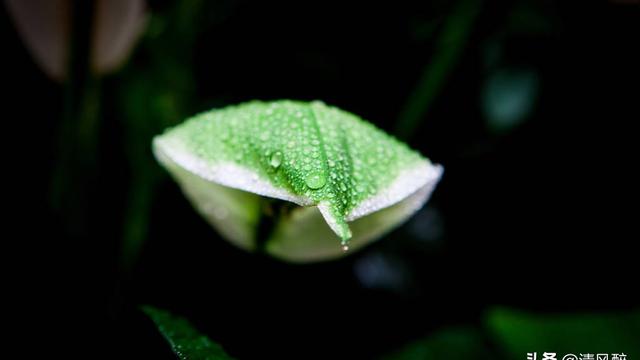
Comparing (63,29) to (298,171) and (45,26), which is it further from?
(298,171)

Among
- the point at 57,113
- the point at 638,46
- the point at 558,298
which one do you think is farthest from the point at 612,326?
the point at 57,113

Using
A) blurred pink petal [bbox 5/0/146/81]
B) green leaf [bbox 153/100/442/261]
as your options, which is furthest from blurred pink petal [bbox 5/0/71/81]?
green leaf [bbox 153/100/442/261]

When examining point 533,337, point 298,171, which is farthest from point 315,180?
point 533,337

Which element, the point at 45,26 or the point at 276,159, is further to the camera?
the point at 45,26

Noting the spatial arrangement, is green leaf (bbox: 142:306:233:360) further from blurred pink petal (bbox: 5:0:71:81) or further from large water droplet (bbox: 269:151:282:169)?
Result: blurred pink petal (bbox: 5:0:71:81)

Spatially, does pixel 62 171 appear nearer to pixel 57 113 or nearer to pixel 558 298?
pixel 57 113

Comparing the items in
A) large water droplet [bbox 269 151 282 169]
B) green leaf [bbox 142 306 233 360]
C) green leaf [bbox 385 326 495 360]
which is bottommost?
green leaf [bbox 142 306 233 360]
